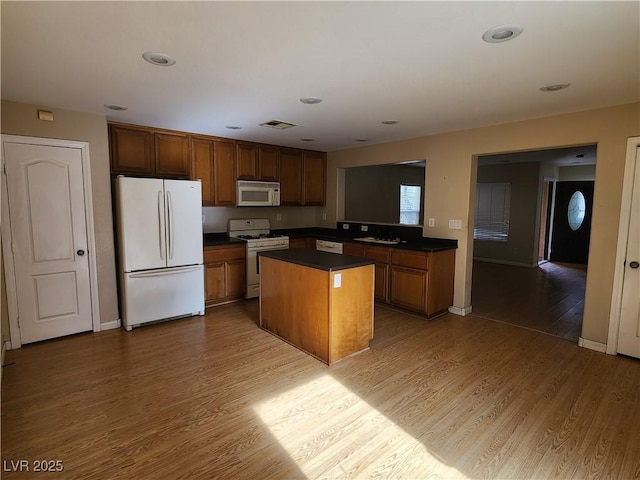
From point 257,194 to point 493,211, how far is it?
599cm

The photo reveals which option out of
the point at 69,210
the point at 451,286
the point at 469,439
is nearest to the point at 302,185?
the point at 451,286

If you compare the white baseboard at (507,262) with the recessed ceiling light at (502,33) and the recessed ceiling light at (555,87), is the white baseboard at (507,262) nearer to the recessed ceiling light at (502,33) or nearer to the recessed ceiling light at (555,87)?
the recessed ceiling light at (555,87)

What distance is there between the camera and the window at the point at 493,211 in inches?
318

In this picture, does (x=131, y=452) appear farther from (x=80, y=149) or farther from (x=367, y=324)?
(x=80, y=149)

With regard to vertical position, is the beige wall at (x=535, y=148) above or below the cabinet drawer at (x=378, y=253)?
above

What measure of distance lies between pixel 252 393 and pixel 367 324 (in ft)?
4.22

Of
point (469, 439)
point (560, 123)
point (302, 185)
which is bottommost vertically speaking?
point (469, 439)

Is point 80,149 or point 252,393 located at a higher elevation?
point 80,149

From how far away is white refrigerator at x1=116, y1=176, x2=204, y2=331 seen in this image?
380 cm

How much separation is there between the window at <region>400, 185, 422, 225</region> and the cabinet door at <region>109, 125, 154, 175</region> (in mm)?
5764

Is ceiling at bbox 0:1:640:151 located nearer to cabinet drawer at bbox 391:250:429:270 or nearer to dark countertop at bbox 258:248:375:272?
dark countertop at bbox 258:248:375:272

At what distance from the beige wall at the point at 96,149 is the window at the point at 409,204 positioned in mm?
6253

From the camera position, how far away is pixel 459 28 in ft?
6.02

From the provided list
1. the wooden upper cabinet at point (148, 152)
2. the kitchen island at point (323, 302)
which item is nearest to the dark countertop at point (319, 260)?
Answer: the kitchen island at point (323, 302)
